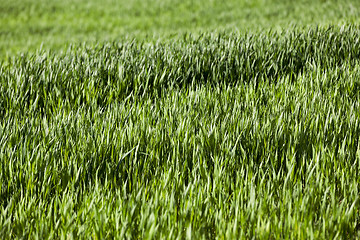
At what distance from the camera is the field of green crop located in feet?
4.46

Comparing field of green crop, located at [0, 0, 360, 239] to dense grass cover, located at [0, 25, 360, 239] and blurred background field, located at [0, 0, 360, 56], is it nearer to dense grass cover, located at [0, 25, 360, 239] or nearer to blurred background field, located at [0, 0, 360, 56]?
dense grass cover, located at [0, 25, 360, 239]

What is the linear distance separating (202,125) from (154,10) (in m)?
8.55

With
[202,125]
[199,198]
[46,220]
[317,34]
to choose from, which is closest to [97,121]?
[202,125]

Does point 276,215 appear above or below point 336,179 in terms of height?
below

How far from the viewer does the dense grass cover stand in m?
1.35

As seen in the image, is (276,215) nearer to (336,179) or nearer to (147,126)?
(336,179)

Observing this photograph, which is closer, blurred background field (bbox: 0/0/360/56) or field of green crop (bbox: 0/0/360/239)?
field of green crop (bbox: 0/0/360/239)

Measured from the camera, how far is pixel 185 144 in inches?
72.5

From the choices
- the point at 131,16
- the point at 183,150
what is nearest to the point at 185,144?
the point at 183,150

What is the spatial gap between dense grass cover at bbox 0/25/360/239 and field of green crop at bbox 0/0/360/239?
11 millimetres

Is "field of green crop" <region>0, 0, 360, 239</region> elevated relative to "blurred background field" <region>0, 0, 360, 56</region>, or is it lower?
lower

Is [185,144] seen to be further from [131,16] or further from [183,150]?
[131,16]

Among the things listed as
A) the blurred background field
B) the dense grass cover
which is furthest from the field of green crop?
the blurred background field

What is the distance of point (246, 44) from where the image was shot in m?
3.52
